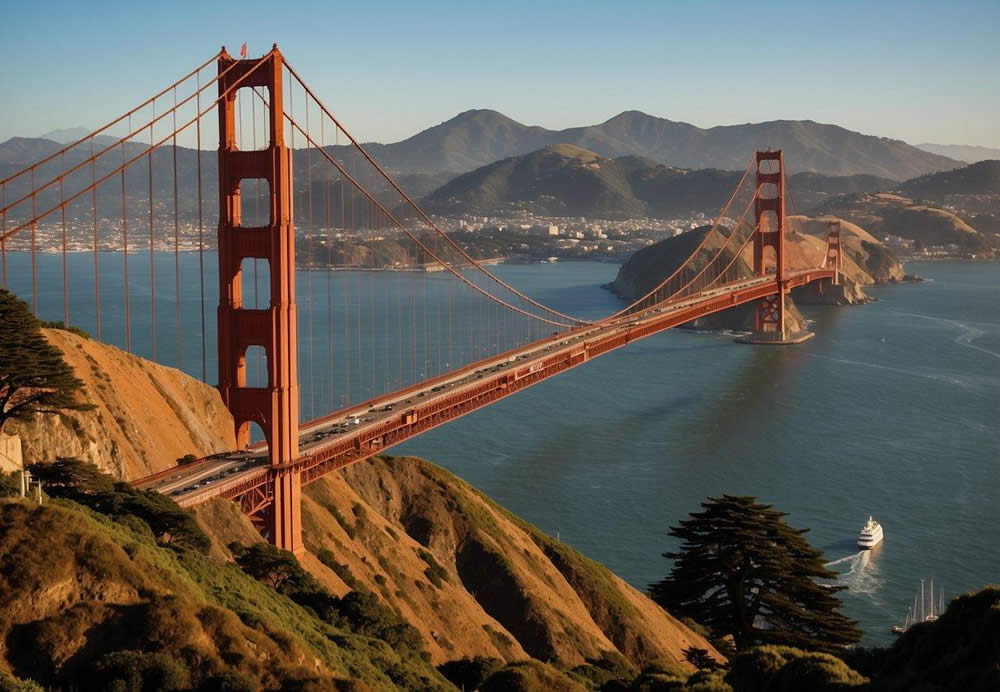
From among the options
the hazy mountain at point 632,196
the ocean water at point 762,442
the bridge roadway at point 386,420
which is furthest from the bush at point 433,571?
the hazy mountain at point 632,196

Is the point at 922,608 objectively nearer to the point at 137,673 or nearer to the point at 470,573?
the point at 470,573

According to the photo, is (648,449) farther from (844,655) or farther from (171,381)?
(844,655)

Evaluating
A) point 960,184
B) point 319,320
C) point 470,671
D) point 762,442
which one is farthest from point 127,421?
point 960,184

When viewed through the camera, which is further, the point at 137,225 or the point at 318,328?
the point at 137,225

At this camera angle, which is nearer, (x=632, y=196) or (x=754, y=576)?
(x=754, y=576)

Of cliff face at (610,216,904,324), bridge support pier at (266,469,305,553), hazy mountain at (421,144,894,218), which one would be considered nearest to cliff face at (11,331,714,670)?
bridge support pier at (266,469,305,553)

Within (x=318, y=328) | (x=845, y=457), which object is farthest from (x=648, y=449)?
(x=318, y=328)
